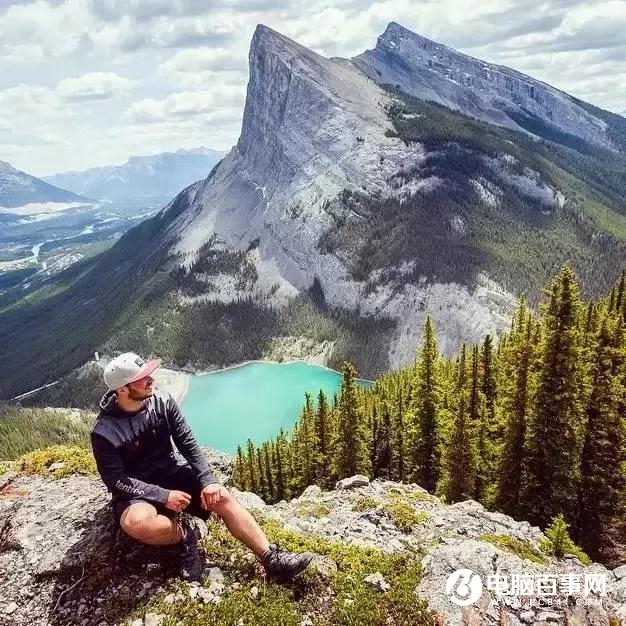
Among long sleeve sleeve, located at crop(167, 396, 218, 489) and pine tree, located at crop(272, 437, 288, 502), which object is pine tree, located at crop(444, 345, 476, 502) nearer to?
long sleeve sleeve, located at crop(167, 396, 218, 489)

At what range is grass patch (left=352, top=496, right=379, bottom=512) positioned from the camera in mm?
17359

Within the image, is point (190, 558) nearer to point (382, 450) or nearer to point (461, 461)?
point (461, 461)

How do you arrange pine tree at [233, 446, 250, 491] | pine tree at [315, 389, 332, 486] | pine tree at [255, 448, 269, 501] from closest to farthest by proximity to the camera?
1. pine tree at [315, 389, 332, 486]
2. pine tree at [255, 448, 269, 501]
3. pine tree at [233, 446, 250, 491]

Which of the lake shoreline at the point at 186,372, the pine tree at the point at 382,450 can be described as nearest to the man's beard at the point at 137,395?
the pine tree at the point at 382,450

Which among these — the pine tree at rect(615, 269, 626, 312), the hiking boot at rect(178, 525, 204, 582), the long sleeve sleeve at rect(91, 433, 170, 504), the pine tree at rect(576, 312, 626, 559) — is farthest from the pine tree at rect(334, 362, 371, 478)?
the long sleeve sleeve at rect(91, 433, 170, 504)

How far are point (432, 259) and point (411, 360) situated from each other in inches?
1699

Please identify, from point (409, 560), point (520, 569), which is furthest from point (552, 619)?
point (409, 560)

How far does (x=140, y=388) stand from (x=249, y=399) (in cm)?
14626

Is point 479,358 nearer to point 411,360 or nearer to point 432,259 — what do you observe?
point 411,360

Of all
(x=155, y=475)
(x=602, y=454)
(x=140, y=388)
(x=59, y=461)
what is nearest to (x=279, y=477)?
(x=602, y=454)

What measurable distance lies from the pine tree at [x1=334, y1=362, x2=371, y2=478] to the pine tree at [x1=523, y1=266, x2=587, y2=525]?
15.1 metres

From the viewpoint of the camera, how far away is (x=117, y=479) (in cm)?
1045

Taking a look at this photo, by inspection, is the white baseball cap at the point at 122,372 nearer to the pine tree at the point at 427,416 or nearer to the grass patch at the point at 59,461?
the grass patch at the point at 59,461

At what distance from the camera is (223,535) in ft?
39.0
